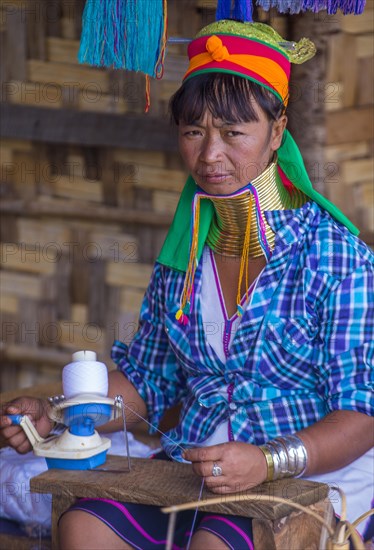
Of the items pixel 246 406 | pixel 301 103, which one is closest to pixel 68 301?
pixel 301 103

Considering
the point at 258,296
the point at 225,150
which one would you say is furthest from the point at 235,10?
the point at 258,296

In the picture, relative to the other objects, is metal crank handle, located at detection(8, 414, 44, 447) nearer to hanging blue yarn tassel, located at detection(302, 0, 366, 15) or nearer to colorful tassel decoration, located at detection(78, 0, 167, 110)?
colorful tassel decoration, located at detection(78, 0, 167, 110)

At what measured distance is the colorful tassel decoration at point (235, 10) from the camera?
2.42 metres

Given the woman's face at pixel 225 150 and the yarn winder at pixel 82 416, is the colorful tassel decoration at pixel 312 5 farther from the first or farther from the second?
the yarn winder at pixel 82 416

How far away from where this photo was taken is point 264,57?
229 centimetres

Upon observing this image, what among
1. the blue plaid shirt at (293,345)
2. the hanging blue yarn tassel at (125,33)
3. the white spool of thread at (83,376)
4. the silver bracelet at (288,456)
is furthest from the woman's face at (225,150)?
the silver bracelet at (288,456)

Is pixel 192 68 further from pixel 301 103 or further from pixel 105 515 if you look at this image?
pixel 105 515

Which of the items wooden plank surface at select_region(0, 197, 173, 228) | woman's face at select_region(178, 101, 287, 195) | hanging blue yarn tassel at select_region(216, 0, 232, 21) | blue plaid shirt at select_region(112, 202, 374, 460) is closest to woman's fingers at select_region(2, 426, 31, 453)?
blue plaid shirt at select_region(112, 202, 374, 460)

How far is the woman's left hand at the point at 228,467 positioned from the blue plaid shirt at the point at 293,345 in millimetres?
333

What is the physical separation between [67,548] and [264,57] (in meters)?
1.28

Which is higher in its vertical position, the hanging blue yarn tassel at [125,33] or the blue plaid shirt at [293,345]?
the hanging blue yarn tassel at [125,33]

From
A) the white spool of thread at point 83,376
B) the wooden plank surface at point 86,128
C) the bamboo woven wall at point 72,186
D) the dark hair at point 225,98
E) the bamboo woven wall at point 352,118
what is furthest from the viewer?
the bamboo woven wall at point 72,186

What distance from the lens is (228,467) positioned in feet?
6.47

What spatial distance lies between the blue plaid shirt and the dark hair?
0.93 ft
